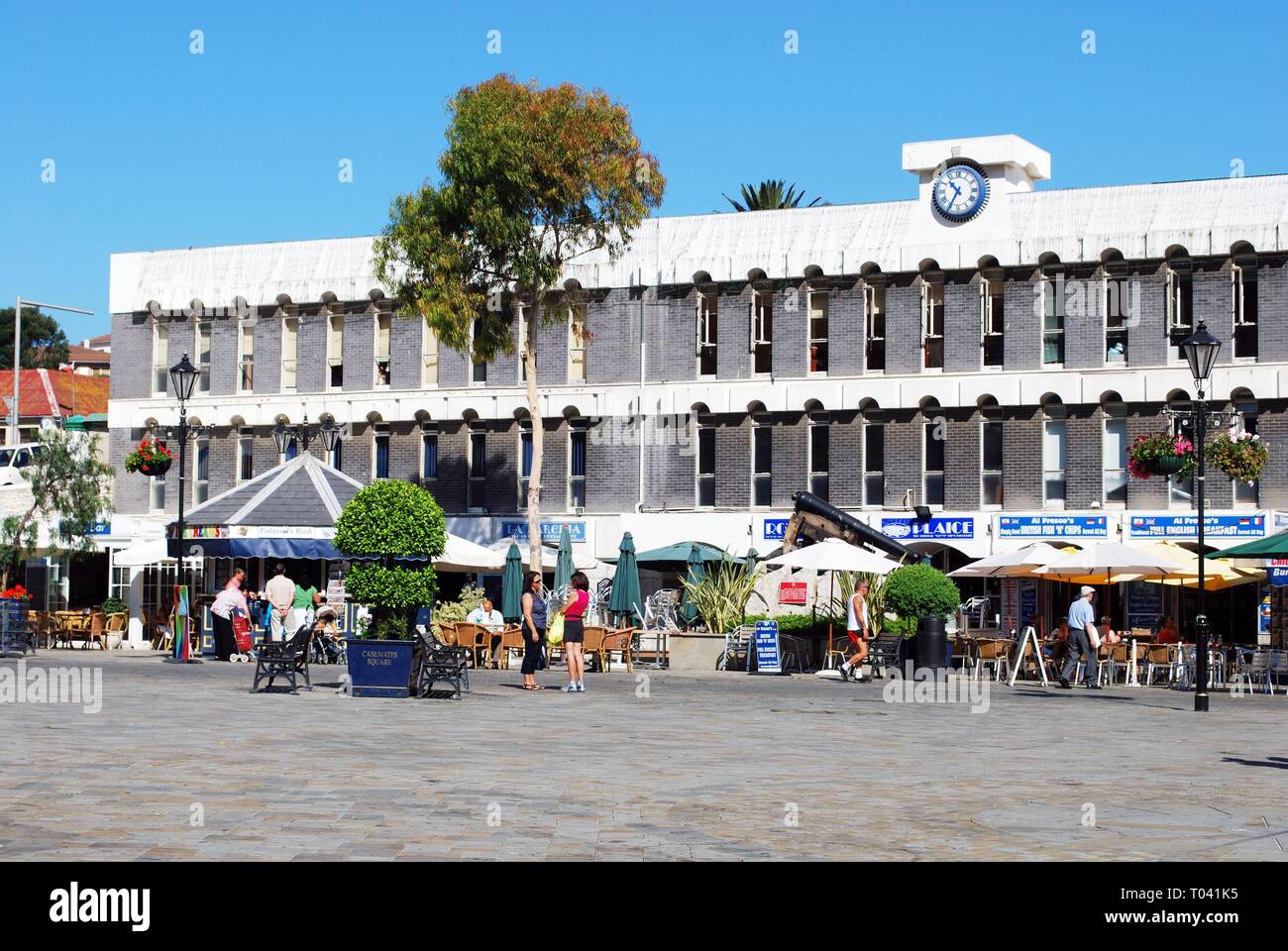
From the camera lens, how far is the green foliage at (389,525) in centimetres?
2459

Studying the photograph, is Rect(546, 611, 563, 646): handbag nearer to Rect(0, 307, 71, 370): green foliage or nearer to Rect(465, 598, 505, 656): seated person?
Rect(465, 598, 505, 656): seated person

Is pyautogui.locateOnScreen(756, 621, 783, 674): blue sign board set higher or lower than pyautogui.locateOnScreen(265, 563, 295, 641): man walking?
lower

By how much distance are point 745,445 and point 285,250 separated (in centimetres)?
1316

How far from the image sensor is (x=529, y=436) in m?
44.4

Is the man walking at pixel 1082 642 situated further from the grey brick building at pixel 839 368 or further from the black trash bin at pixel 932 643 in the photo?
the grey brick building at pixel 839 368

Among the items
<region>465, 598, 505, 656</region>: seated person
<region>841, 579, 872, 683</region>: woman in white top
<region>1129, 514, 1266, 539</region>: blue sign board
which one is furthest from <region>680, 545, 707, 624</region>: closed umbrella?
<region>1129, 514, 1266, 539</region>: blue sign board

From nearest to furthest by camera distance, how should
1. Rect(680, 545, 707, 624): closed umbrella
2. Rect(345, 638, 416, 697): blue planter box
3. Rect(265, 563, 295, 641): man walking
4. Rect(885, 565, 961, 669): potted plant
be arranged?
Rect(345, 638, 416, 697): blue planter box
Rect(885, 565, 961, 669): potted plant
Rect(265, 563, 295, 641): man walking
Rect(680, 545, 707, 624): closed umbrella

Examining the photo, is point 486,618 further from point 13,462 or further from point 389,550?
point 13,462

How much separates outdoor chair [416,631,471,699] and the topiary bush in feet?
1.74

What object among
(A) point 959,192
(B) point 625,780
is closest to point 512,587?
(A) point 959,192

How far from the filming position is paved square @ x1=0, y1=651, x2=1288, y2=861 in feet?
34.8

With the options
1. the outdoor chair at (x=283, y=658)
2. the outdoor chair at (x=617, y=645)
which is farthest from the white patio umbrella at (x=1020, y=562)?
the outdoor chair at (x=283, y=658)
